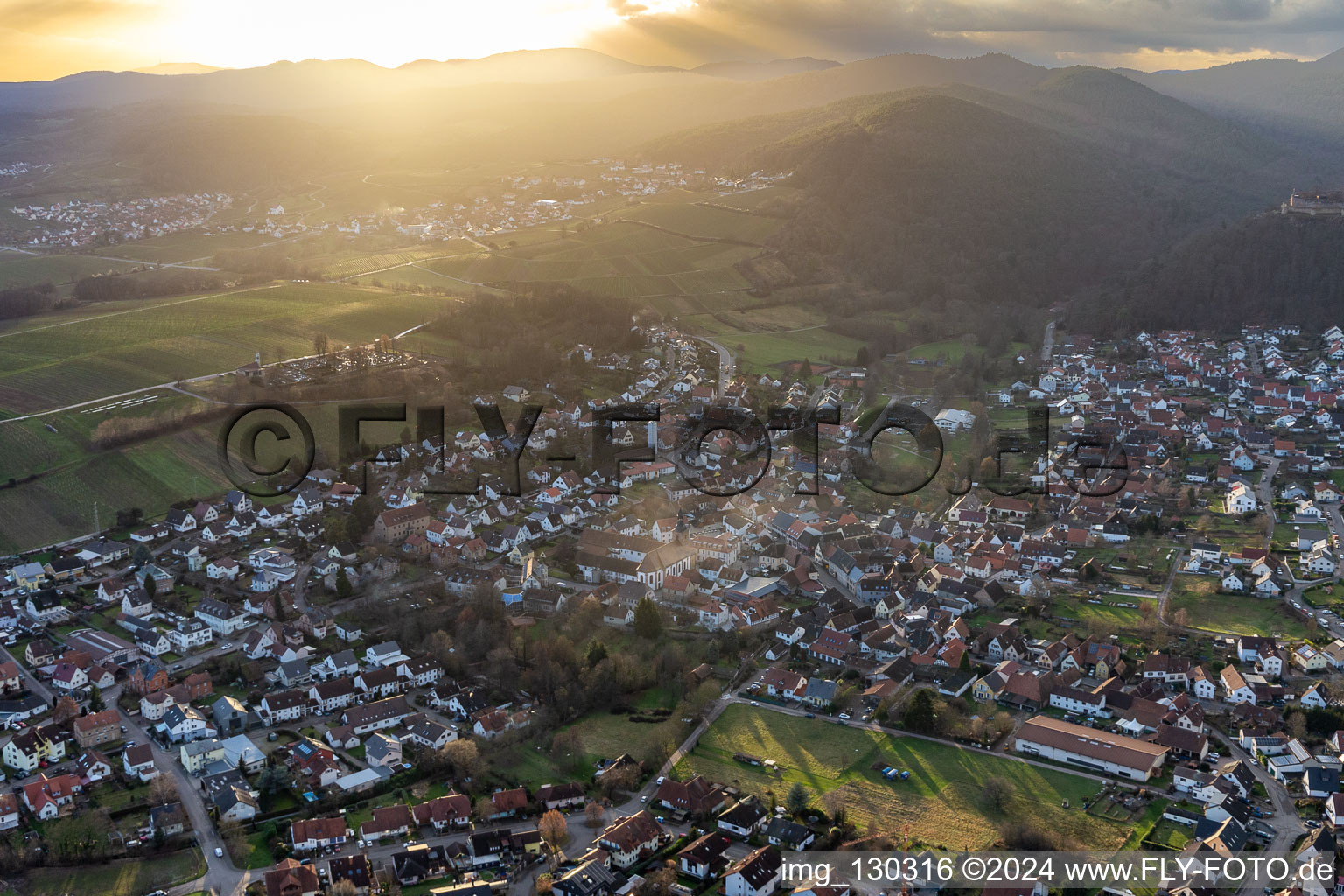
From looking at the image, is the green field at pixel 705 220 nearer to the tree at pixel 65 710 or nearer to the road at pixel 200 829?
the tree at pixel 65 710

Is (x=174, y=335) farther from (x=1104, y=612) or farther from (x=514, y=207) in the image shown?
(x=514, y=207)

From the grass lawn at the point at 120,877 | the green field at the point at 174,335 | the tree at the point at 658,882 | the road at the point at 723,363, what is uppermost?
the green field at the point at 174,335

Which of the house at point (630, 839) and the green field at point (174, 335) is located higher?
the green field at point (174, 335)

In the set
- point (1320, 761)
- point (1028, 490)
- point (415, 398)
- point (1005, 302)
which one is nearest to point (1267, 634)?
point (1320, 761)

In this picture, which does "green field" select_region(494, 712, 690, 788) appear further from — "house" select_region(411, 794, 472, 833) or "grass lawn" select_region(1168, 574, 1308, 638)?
"grass lawn" select_region(1168, 574, 1308, 638)

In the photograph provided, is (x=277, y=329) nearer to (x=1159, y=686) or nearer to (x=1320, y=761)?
(x=1159, y=686)

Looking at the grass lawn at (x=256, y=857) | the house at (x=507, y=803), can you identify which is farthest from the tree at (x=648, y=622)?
the grass lawn at (x=256, y=857)

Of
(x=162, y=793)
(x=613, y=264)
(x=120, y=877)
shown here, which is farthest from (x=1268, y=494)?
(x=613, y=264)
